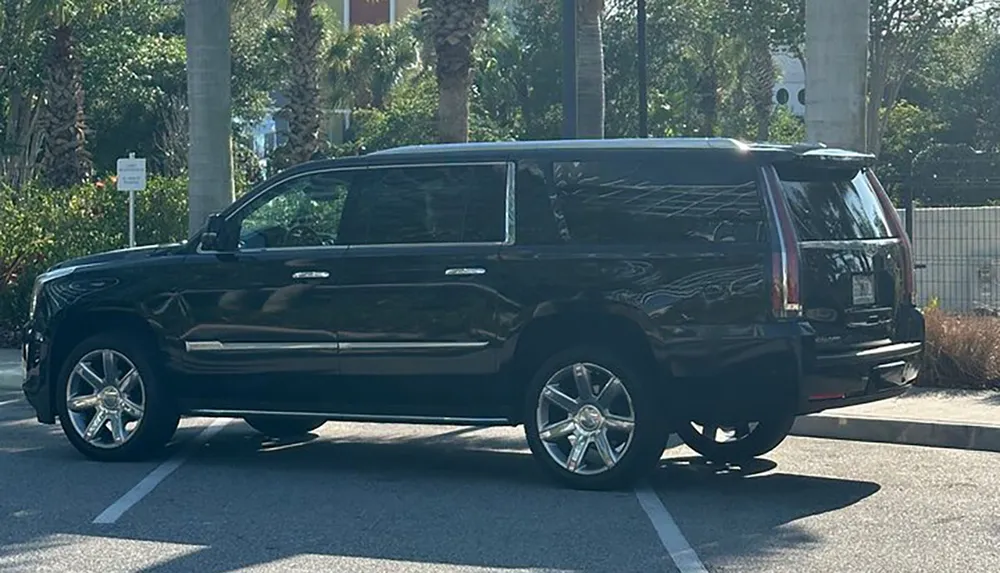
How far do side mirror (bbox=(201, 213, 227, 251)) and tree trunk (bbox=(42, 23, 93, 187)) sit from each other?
18240mm

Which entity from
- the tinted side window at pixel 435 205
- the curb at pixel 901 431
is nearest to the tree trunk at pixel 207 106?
the tinted side window at pixel 435 205

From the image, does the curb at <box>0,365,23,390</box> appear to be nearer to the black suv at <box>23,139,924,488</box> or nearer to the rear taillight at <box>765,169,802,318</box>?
the black suv at <box>23,139,924,488</box>

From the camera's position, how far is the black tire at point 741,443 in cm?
1039

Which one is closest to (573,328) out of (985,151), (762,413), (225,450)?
(762,413)

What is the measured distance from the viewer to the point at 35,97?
3903 cm

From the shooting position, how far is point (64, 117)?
1097 inches

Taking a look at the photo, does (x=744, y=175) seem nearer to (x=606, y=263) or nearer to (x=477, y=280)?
(x=606, y=263)

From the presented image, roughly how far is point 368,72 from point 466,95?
112ft

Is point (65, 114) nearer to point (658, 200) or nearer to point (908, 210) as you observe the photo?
point (908, 210)

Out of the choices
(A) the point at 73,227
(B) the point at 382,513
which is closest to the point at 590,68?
(A) the point at 73,227

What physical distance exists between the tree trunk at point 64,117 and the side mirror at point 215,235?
18.2 m

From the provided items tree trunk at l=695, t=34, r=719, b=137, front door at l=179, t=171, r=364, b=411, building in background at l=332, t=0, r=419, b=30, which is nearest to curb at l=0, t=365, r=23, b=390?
front door at l=179, t=171, r=364, b=411

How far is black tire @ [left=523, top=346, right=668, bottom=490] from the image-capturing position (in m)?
9.18

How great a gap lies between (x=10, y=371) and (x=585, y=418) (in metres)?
8.36
